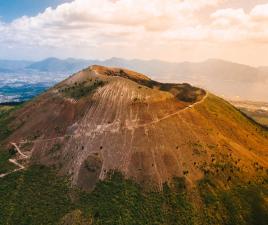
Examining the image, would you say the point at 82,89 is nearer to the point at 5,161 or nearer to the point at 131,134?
the point at 131,134

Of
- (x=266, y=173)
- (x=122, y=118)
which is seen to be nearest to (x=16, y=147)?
(x=122, y=118)

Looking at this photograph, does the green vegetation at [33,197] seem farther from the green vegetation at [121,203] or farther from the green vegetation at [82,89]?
the green vegetation at [82,89]

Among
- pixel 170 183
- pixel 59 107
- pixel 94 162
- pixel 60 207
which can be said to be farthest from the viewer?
pixel 59 107

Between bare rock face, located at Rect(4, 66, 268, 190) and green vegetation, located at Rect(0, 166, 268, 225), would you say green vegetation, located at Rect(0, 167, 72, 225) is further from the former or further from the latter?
bare rock face, located at Rect(4, 66, 268, 190)

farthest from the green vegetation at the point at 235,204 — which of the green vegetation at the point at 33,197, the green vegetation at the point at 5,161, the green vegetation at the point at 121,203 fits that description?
the green vegetation at the point at 5,161

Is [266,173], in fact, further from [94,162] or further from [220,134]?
[94,162]

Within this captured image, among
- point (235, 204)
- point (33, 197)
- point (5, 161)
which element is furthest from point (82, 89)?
Answer: point (235, 204)
